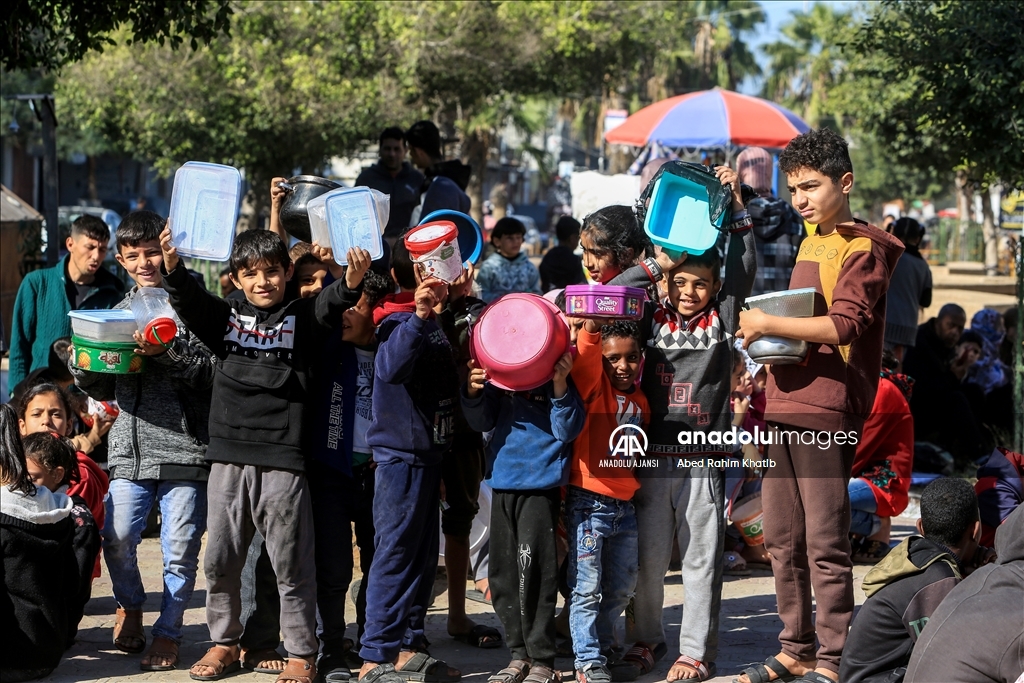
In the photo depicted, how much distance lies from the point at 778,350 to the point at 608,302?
66 centimetres

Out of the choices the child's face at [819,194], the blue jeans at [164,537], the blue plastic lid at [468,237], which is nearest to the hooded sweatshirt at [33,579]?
the blue jeans at [164,537]

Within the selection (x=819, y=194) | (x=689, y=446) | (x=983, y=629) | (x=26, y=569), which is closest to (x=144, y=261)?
(x=26, y=569)

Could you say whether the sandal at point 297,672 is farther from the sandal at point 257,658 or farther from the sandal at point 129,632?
the sandal at point 129,632

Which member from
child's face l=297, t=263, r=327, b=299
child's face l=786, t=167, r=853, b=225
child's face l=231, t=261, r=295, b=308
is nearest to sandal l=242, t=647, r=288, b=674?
child's face l=231, t=261, r=295, b=308

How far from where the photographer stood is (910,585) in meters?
3.84

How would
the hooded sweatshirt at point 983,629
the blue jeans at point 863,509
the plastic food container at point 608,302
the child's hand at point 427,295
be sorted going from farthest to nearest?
the blue jeans at point 863,509 < the child's hand at point 427,295 < the plastic food container at point 608,302 < the hooded sweatshirt at point 983,629

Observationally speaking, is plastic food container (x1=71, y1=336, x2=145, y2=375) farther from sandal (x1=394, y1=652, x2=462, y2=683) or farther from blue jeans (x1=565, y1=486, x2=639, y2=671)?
blue jeans (x1=565, y1=486, x2=639, y2=671)

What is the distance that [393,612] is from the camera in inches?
171

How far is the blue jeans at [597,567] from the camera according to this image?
433cm

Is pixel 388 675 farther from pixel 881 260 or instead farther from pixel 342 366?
pixel 881 260

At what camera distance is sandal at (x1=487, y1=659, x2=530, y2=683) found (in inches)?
169

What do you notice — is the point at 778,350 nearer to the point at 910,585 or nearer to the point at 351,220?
the point at 910,585

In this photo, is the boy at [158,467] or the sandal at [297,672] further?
the boy at [158,467]

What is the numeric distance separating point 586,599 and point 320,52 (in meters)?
16.2
